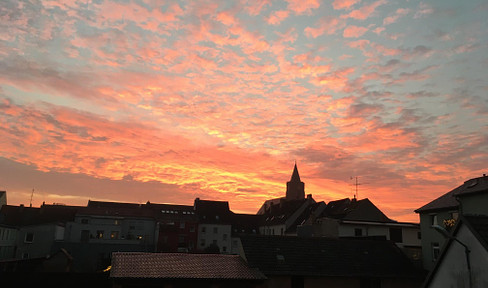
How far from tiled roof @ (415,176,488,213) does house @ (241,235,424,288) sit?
512 centimetres

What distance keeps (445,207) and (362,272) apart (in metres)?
9.31

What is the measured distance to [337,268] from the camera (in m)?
32.2

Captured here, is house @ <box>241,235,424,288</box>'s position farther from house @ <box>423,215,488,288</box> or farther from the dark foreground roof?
house @ <box>423,215,488,288</box>

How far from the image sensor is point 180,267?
28.9 m

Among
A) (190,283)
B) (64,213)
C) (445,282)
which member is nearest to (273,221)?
(64,213)

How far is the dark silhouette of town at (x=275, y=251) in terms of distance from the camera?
15062mm

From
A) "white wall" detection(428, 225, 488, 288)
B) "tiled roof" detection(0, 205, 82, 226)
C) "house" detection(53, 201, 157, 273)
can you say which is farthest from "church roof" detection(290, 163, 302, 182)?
"white wall" detection(428, 225, 488, 288)

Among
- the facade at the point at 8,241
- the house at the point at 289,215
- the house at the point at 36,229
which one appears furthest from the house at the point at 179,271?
the house at the point at 289,215

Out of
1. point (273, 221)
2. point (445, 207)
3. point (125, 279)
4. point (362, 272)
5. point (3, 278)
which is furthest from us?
point (273, 221)

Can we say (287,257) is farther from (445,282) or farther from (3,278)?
(3,278)

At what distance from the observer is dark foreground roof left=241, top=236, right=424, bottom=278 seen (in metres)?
31.3

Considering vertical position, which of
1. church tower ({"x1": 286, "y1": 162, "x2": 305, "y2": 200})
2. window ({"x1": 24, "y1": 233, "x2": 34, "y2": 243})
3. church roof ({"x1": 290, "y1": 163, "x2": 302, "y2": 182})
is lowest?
window ({"x1": 24, "y1": 233, "x2": 34, "y2": 243})

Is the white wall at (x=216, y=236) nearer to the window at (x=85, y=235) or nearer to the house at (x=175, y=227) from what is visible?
the house at (x=175, y=227)

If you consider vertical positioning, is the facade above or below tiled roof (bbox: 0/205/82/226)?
below
